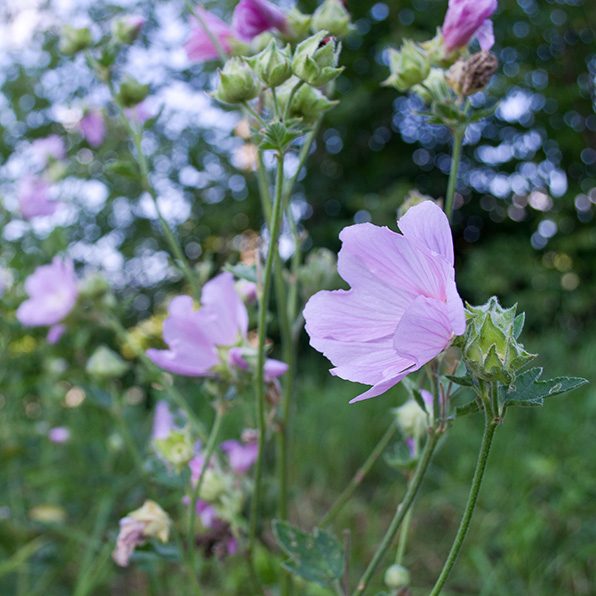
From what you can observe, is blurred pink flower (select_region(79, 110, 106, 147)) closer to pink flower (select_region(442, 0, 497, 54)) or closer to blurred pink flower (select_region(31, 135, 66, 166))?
blurred pink flower (select_region(31, 135, 66, 166))

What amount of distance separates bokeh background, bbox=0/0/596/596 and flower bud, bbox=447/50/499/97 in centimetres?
22

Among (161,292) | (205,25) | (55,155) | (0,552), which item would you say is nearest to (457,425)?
(0,552)

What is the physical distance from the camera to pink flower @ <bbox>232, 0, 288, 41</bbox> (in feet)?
1.68

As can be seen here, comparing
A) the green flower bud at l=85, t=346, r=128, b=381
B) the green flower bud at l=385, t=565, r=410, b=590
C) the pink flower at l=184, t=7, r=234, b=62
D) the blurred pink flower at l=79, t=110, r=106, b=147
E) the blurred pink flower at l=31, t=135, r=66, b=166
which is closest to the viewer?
the green flower bud at l=385, t=565, r=410, b=590

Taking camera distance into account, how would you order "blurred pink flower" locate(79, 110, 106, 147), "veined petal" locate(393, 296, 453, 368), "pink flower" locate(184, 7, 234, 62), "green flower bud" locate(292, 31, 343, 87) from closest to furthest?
1. "veined petal" locate(393, 296, 453, 368)
2. "green flower bud" locate(292, 31, 343, 87)
3. "pink flower" locate(184, 7, 234, 62)
4. "blurred pink flower" locate(79, 110, 106, 147)

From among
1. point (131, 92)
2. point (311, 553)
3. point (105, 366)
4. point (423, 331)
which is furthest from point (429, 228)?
point (105, 366)

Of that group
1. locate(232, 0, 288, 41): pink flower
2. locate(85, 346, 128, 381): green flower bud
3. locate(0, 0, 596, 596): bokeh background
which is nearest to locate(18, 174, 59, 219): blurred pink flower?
locate(0, 0, 596, 596): bokeh background

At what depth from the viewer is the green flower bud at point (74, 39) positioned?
2.20 ft

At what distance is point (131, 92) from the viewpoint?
1.90 ft

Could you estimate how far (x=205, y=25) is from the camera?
22.3 inches

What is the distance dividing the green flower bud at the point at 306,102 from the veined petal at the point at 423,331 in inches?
7.6

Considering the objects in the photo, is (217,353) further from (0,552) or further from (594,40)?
(594,40)

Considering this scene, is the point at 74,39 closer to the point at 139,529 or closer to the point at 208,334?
the point at 208,334

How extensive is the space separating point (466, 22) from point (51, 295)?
22.4 inches
